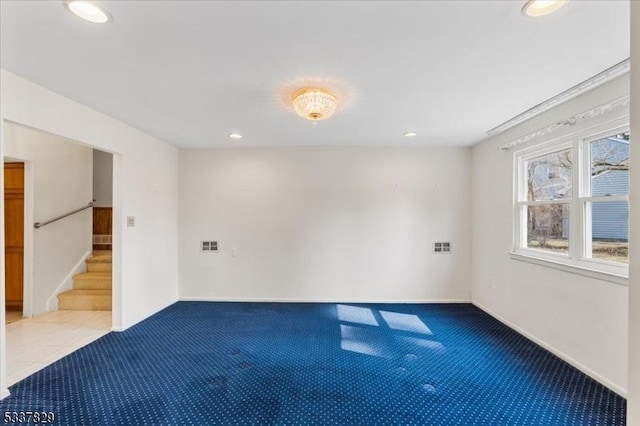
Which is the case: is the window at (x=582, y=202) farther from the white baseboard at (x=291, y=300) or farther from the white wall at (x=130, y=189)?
the white wall at (x=130, y=189)

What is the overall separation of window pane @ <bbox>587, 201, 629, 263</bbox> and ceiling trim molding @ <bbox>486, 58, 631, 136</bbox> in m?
0.95

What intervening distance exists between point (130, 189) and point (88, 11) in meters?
2.40

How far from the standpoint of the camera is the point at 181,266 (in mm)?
4613

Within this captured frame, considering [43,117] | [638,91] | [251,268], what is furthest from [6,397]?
[638,91]

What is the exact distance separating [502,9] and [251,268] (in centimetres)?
413

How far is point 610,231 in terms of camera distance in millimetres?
2408

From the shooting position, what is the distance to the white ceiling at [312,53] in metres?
1.54

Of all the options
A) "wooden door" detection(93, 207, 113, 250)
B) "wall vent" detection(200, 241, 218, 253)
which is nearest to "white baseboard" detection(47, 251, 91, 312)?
"wooden door" detection(93, 207, 113, 250)

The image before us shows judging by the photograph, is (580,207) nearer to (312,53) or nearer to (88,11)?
(312,53)

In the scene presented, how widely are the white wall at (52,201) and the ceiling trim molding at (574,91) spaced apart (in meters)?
5.37

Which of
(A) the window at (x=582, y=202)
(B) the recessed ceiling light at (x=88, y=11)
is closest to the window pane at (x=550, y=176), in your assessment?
(A) the window at (x=582, y=202)

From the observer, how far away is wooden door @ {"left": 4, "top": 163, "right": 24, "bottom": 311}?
4.07 meters

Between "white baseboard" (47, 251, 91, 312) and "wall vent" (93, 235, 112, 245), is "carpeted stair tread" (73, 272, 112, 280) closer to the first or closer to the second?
"white baseboard" (47, 251, 91, 312)

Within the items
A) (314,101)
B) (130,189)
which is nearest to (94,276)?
Answer: (130,189)
